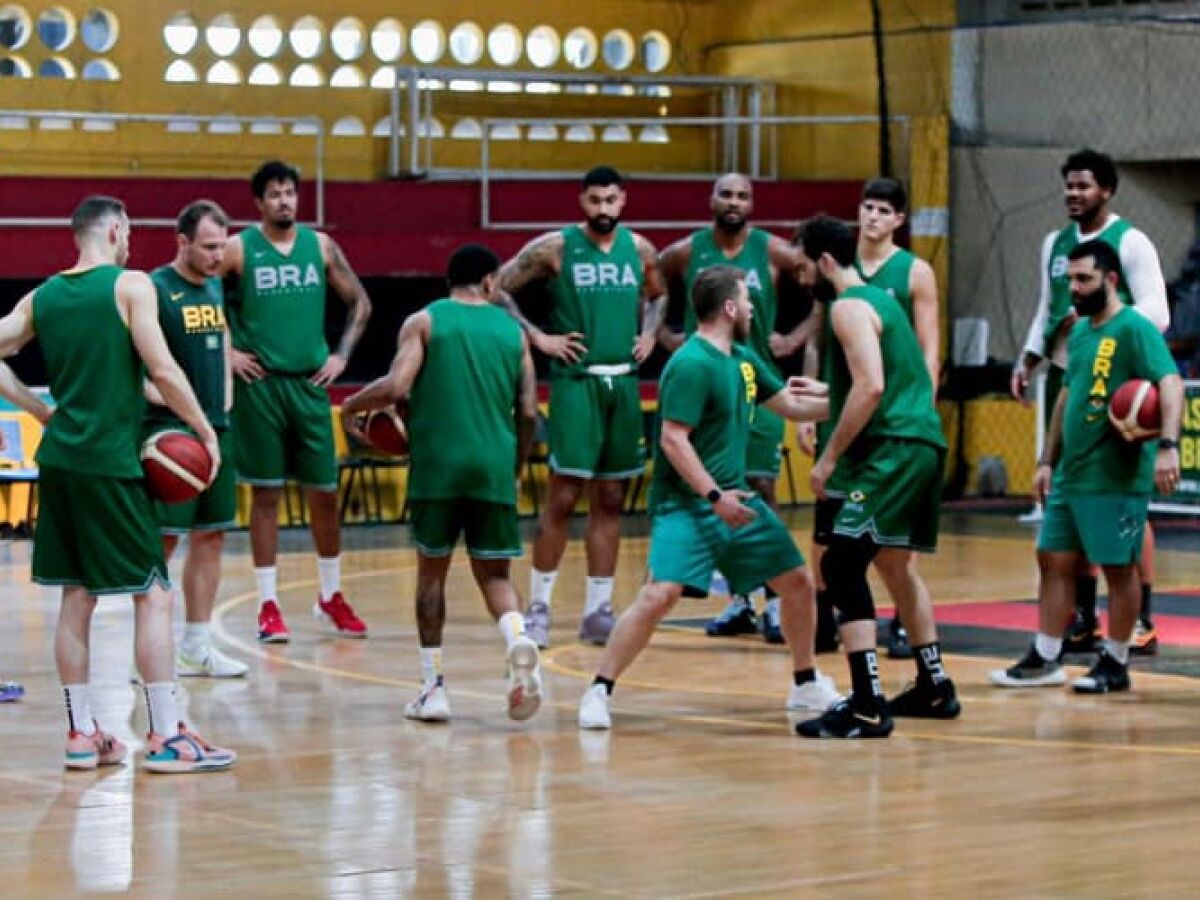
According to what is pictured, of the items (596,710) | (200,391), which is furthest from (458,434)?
(200,391)

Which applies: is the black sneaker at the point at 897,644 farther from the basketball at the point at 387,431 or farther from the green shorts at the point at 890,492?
the basketball at the point at 387,431

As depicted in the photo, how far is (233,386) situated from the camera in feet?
43.7

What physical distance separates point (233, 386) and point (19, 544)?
5.99 m

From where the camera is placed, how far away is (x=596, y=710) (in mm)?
10328

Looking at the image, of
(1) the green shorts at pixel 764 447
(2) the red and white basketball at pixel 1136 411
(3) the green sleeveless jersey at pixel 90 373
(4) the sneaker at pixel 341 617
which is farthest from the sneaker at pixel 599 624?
(3) the green sleeveless jersey at pixel 90 373

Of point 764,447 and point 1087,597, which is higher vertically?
point 764,447

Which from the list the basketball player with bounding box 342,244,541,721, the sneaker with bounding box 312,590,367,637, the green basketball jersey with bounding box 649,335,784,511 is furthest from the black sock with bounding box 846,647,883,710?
the sneaker with bounding box 312,590,367,637

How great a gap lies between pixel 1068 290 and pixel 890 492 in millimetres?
2636

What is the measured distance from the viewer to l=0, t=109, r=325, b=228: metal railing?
20.5 metres

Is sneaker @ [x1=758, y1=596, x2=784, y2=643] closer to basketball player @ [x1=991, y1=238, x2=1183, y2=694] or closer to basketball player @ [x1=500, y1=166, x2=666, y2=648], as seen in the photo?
basketball player @ [x1=500, y1=166, x2=666, y2=648]

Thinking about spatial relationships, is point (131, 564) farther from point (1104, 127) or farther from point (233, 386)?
point (1104, 127)

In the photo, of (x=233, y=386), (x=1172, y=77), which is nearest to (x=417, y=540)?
(x=233, y=386)

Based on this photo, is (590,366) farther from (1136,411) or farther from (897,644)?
(1136,411)

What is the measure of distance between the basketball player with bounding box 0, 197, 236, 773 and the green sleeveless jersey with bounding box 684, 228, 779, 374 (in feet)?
15.1
